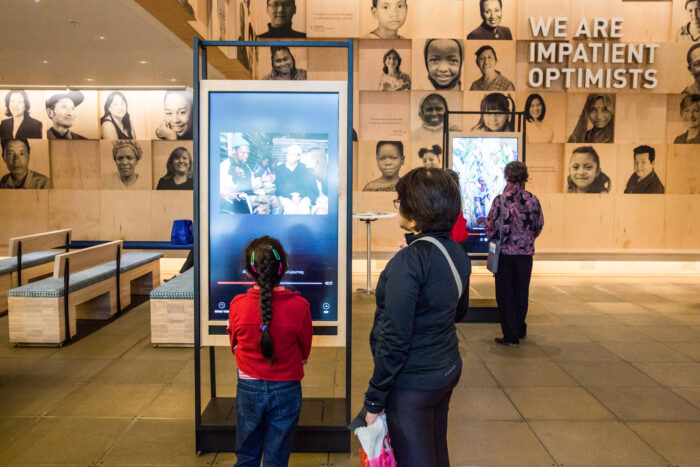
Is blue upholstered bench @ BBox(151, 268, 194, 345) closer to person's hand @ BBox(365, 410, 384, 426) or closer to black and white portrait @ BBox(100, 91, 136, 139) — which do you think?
person's hand @ BBox(365, 410, 384, 426)

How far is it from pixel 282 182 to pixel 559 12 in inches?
327

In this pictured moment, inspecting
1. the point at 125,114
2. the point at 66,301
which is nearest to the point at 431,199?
the point at 66,301

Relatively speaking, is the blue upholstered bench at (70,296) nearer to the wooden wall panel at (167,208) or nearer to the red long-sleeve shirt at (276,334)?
the wooden wall panel at (167,208)

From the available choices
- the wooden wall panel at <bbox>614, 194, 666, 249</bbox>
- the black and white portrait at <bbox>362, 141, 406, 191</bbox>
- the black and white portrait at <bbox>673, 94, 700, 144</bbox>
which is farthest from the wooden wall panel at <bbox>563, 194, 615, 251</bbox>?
the black and white portrait at <bbox>362, 141, 406, 191</bbox>

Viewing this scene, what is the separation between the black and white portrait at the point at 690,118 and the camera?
9.62 metres

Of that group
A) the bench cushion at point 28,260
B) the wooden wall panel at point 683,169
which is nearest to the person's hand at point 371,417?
the bench cushion at point 28,260

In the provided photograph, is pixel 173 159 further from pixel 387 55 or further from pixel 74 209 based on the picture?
pixel 387 55

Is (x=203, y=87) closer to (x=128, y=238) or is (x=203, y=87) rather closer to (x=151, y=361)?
(x=151, y=361)

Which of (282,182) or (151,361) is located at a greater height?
(282,182)

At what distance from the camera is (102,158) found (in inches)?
393

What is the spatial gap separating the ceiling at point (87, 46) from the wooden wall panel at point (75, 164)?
1104mm

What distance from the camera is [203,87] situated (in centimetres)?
296

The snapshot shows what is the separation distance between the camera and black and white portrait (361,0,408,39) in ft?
30.9

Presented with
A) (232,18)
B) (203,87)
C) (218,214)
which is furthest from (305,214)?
(232,18)
